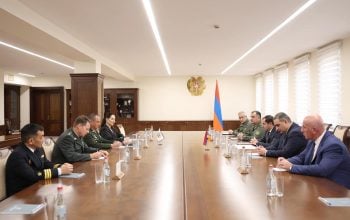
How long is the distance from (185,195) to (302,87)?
631 cm

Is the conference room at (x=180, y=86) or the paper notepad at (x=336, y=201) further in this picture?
the conference room at (x=180, y=86)

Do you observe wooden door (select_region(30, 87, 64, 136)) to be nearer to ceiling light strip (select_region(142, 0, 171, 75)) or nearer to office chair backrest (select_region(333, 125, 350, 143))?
ceiling light strip (select_region(142, 0, 171, 75))

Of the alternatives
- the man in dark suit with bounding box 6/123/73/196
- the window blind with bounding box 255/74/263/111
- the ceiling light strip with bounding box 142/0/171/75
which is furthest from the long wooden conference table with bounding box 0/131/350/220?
the window blind with bounding box 255/74/263/111

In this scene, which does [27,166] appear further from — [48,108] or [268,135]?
[48,108]

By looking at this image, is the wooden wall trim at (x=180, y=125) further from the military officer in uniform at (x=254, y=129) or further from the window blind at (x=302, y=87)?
the military officer in uniform at (x=254, y=129)

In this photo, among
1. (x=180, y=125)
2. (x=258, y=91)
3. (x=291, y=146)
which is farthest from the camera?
(x=180, y=125)

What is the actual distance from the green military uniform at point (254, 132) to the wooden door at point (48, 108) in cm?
→ 814

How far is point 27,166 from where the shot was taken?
2.54 meters

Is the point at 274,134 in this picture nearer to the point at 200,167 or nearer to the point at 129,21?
the point at 200,167

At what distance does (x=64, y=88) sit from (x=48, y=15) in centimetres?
854

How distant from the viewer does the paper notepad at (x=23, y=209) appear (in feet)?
5.90

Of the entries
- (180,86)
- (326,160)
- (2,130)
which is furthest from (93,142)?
(180,86)

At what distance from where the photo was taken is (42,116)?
12.5 m

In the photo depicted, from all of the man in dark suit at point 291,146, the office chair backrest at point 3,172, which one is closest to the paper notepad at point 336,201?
the man in dark suit at point 291,146
